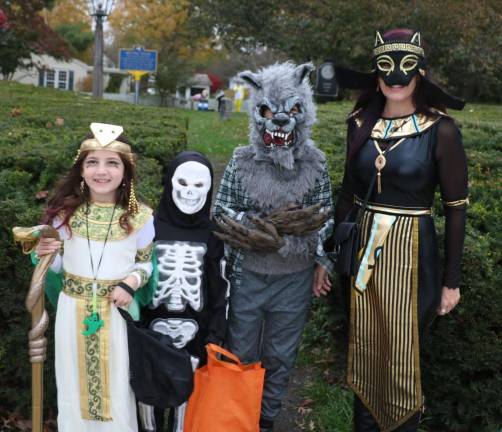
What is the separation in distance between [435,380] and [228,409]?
4.16 feet

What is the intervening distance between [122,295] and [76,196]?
0.51 meters

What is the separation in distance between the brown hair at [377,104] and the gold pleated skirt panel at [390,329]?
1.24ft

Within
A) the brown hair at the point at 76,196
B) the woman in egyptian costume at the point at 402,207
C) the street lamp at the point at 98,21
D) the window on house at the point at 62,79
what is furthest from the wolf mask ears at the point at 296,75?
the window on house at the point at 62,79

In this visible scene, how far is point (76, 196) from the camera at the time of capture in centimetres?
274

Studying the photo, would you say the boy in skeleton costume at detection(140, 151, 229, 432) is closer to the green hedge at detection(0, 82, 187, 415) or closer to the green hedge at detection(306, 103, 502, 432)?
the green hedge at detection(0, 82, 187, 415)

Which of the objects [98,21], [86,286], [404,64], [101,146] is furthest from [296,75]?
[98,21]

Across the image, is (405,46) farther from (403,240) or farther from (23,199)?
(23,199)

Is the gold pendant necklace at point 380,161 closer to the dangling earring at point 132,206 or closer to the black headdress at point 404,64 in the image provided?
the black headdress at point 404,64

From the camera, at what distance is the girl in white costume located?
266cm

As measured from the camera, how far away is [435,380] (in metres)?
3.39

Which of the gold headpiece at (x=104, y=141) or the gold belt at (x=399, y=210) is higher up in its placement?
the gold headpiece at (x=104, y=141)

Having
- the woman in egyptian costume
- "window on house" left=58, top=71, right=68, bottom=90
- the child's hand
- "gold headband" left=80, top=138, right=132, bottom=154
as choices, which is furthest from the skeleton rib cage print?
"window on house" left=58, top=71, right=68, bottom=90

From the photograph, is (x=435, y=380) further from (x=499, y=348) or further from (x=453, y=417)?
(x=499, y=348)

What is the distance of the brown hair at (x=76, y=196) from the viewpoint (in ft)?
8.84
